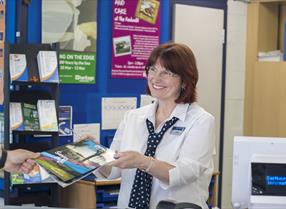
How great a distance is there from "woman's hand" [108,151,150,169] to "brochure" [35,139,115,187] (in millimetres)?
39

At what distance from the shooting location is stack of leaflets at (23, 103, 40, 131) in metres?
3.77

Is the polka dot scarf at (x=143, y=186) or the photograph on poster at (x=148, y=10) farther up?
the photograph on poster at (x=148, y=10)

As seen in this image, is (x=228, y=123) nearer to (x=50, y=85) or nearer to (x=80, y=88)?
(x=80, y=88)

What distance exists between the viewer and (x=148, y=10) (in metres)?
4.85

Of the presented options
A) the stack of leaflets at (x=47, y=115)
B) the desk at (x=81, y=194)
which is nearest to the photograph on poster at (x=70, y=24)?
the stack of leaflets at (x=47, y=115)

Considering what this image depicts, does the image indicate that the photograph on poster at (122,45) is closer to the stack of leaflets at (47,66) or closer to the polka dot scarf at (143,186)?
the stack of leaflets at (47,66)

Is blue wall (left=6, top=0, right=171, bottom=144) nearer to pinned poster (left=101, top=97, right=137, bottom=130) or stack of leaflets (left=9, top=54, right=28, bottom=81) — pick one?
pinned poster (left=101, top=97, right=137, bottom=130)

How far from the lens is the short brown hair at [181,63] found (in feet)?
8.79

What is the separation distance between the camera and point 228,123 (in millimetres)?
5785

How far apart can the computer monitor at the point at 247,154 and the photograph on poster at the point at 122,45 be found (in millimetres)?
2259

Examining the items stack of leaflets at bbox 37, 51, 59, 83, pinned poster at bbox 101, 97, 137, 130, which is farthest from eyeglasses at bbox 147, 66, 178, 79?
pinned poster at bbox 101, 97, 137, 130

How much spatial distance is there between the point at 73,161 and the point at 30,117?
148cm

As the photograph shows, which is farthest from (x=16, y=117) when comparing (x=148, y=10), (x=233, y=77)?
(x=233, y=77)

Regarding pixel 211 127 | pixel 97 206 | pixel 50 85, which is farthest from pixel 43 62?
pixel 211 127
